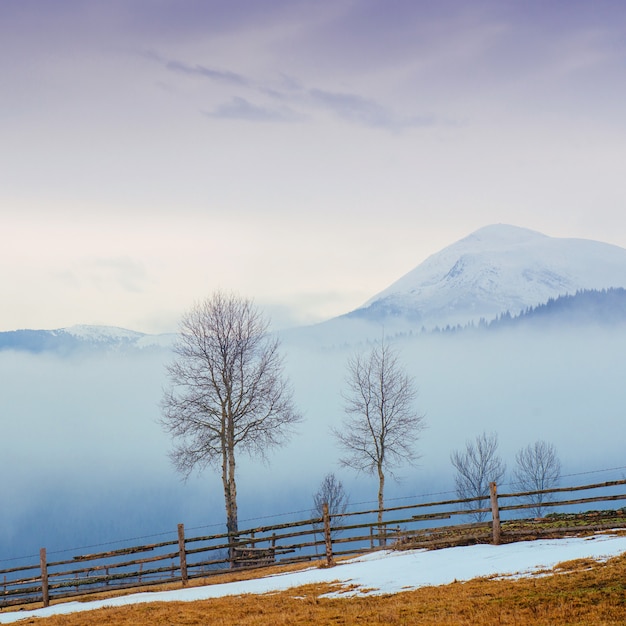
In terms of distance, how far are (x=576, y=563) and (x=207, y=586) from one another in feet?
37.6

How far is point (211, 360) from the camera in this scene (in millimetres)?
36188

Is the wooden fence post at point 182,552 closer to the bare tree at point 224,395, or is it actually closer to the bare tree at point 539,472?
the bare tree at point 224,395

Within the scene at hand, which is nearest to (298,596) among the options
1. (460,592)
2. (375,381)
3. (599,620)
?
(460,592)

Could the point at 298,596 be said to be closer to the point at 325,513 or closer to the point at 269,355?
the point at 325,513

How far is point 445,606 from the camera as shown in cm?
1405

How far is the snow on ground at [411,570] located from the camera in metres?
17.2

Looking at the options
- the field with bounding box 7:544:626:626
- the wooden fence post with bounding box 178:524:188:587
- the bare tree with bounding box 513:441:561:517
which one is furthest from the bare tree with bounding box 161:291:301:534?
the bare tree with bounding box 513:441:561:517

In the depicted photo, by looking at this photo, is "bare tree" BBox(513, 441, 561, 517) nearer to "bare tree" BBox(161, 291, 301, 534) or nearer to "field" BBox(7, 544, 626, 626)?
"bare tree" BBox(161, 291, 301, 534)

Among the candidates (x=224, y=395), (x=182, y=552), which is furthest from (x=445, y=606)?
(x=224, y=395)

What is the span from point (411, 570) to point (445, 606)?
524 cm

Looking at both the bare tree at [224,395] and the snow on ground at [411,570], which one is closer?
the snow on ground at [411,570]

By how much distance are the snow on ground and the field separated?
0.91 meters

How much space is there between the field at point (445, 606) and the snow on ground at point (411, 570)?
0.91 meters

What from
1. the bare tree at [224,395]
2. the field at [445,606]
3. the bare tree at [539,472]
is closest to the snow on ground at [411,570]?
the field at [445,606]
